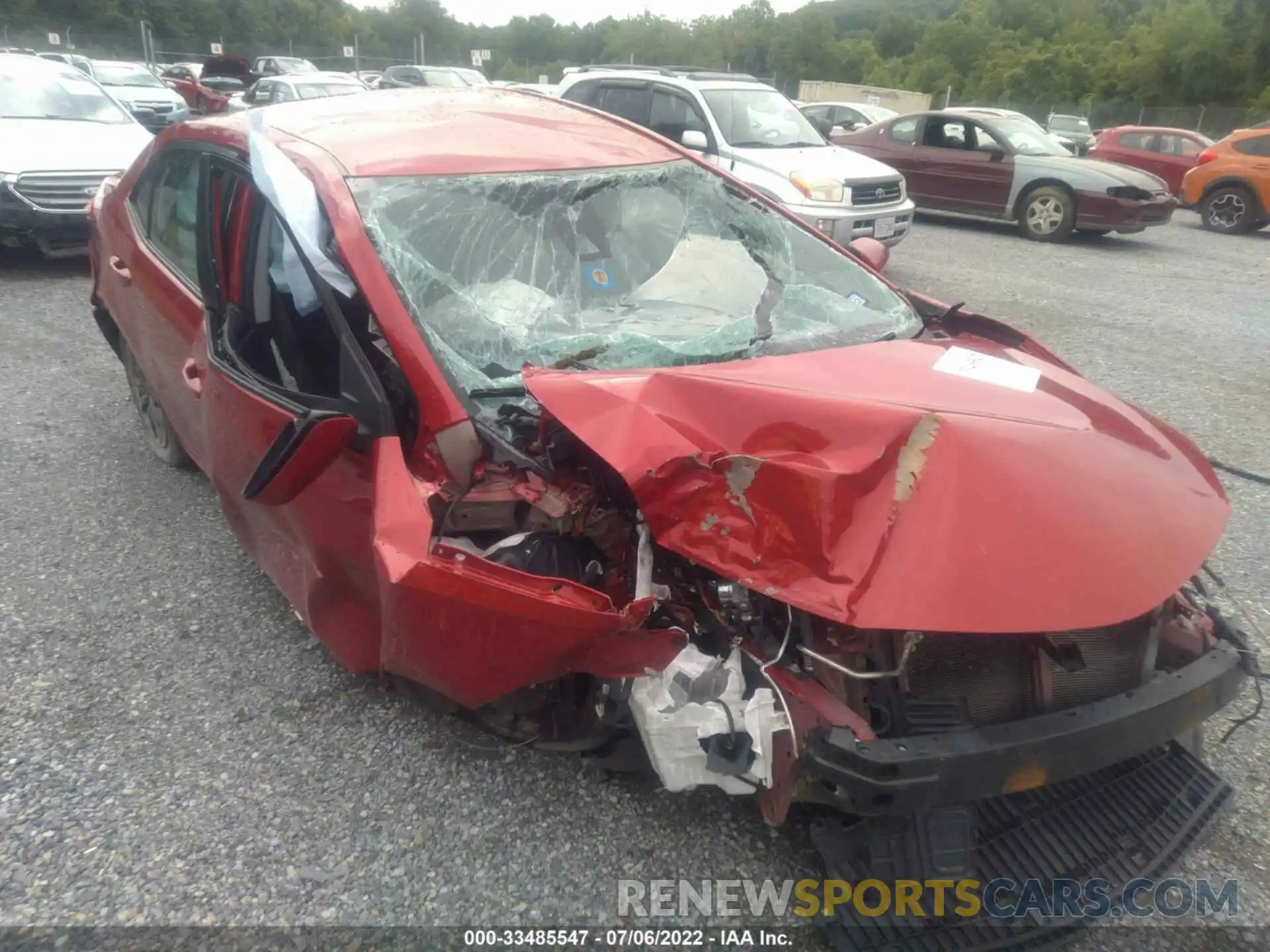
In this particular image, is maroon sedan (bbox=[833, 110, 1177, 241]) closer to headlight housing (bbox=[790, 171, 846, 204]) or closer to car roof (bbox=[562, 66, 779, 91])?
car roof (bbox=[562, 66, 779, 91])

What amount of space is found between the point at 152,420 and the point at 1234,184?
14.7 metres

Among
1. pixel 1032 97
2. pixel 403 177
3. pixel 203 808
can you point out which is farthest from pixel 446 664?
pixel 1032 97

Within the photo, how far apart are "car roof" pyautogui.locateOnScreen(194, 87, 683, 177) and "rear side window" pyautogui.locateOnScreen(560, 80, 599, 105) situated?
5888 millimetres

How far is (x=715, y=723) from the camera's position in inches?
78.1

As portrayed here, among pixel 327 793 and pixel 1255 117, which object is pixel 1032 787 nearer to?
pixel 327 793

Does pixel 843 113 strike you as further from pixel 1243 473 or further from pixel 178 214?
pixel 178 214

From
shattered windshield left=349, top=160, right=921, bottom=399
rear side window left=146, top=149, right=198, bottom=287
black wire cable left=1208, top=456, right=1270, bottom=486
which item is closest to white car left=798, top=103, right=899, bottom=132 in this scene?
black wire cable left=1208, top=456, right=1270, bottom=486

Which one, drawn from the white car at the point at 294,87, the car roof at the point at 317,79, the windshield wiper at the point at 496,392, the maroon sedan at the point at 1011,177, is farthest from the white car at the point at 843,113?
the windshield wiper at the point at 496,392

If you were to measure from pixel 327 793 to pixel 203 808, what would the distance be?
12.3 inches

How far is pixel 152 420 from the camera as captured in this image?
13.6 ft

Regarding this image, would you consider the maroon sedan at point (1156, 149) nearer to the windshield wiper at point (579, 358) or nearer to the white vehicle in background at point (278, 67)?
the windshield wiper at point (579, 358)

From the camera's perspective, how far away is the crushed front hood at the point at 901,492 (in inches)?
72.6

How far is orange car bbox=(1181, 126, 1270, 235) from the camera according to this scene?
41.8 ft

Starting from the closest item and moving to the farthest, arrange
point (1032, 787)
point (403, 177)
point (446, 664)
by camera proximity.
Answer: point (1032, 787) < point (446, 664) < point (403, 177)
